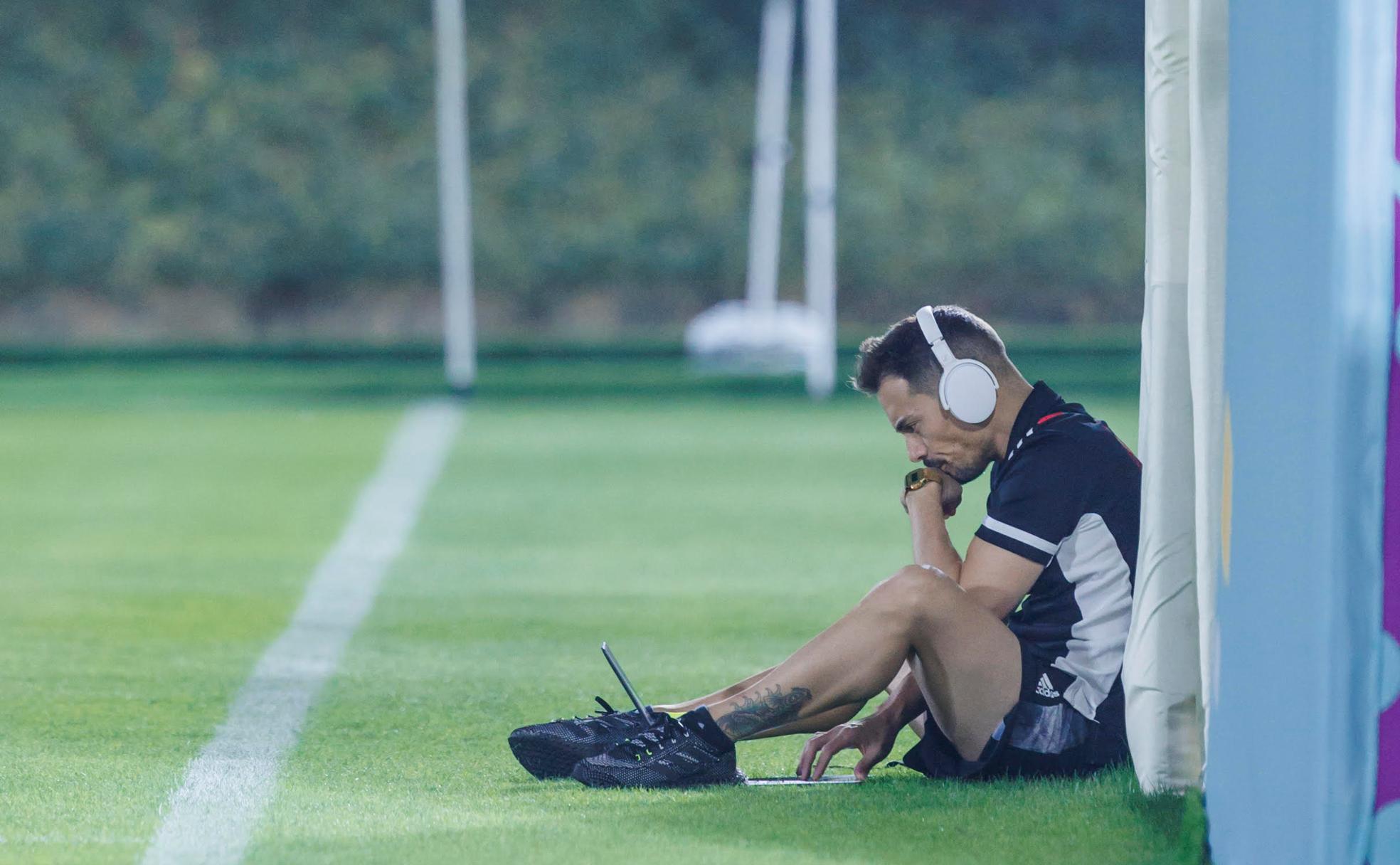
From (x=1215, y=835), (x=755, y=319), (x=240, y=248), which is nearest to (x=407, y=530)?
(x=1215, y=835)

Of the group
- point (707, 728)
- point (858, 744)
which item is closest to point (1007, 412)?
point (858, 744)

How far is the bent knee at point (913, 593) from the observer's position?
4.46 metres

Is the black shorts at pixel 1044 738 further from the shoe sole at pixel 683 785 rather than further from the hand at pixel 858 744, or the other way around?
the shoe sole at pixel 683 785

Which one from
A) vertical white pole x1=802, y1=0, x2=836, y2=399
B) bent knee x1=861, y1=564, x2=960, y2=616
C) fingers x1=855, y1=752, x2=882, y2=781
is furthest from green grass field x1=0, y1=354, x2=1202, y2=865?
vertical white pole x1=802, y1=0, x2=836, y2=399

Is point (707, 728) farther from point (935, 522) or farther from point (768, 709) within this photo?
point (935, 522)

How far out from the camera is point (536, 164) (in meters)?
31.7

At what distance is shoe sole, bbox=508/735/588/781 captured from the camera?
4754 millimetres

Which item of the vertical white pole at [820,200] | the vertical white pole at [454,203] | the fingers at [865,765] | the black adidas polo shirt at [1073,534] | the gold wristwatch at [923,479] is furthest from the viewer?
the vertical white pole at [454,203]

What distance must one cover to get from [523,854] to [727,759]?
0.71 meters

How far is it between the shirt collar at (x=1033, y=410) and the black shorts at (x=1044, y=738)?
454mm

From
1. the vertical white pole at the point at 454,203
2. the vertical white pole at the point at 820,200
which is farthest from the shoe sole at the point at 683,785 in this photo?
the vertical white pole at the point at 454,203

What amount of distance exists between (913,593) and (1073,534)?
0.40 m

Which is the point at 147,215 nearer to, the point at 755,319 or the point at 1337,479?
the point at 755,319

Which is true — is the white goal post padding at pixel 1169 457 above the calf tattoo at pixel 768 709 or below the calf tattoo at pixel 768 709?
above
